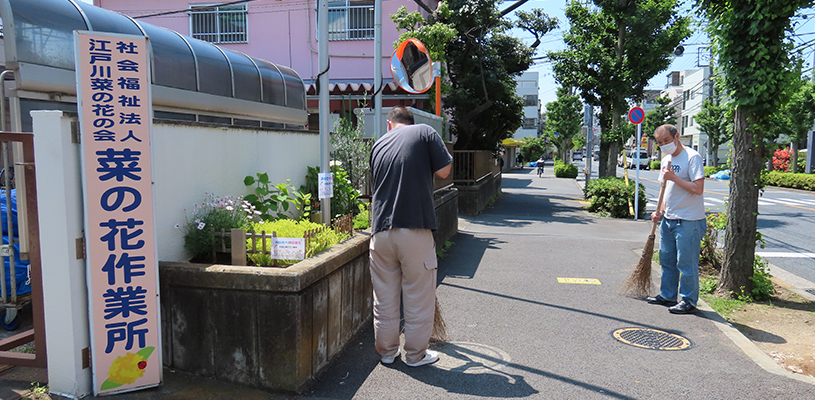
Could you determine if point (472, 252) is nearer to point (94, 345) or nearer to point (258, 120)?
point (258, 120)

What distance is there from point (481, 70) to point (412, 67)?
8.59 meters

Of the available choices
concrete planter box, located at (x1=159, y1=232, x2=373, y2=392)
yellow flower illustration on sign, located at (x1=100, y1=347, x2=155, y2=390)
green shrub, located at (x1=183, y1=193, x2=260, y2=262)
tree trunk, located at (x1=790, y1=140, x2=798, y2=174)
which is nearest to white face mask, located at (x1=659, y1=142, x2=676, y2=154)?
concrete planter box, located at (x1=159, y1=232, x2=373, y2=392)

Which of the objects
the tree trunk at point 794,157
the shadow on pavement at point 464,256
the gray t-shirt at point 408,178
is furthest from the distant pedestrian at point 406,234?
the tree trunk at point 794,157

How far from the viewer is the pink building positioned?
16375mm

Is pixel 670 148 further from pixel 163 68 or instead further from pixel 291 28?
pixel 291 28

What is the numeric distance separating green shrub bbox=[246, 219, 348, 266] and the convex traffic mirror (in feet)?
12.0

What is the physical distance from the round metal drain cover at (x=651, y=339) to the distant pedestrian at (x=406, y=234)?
6.08 ft

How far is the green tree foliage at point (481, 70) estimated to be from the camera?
15.2m

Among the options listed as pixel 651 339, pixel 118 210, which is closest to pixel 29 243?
pixel 118 210

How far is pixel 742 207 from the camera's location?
5.91 meters

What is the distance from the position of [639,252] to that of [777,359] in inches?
183

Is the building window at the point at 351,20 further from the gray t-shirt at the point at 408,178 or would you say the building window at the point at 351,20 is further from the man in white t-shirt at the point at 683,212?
the gray t-shirt at the point at 408,178

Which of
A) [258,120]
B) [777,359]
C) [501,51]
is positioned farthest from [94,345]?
[501,51]

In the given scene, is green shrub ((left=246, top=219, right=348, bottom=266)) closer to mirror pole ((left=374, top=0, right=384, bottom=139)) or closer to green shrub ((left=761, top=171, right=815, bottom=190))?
mirror pole ((left=374, top=0, right=384, bottom=139))
